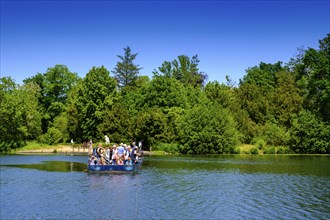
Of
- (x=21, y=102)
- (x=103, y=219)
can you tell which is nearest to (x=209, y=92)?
(x=21, y=102)

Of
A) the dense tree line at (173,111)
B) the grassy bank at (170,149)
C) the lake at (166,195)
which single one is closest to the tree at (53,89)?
the dense tree line at (173,111)

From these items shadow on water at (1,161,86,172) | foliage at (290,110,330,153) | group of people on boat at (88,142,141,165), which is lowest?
shadow on water at (1,161,86,172)

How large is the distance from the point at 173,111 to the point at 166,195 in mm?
54377

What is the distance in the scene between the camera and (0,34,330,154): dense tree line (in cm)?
7238

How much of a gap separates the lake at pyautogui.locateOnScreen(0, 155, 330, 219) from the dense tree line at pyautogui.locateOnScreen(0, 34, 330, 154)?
33714mm

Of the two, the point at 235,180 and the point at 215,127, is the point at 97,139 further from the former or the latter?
the point at 235,180

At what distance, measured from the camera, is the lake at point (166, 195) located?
2116 centimetres

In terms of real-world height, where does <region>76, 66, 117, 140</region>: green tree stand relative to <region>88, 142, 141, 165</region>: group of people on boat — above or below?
above

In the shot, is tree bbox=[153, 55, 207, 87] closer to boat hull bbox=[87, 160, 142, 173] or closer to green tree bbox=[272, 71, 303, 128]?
green tree bbox=[272, 71, 303, 128]

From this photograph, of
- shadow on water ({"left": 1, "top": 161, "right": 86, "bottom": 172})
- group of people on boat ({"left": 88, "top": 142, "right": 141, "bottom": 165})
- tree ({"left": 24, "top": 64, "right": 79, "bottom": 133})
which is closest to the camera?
group of people on boat ({"left": 88, "top": 142, "right": 141, "bottom": 165})

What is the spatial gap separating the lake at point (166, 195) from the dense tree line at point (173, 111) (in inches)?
1327

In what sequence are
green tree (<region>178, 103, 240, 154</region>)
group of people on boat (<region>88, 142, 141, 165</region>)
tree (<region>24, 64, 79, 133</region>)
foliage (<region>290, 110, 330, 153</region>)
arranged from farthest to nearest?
1. tree (<region>24, 64, 79, 133</region>)
2. green tree (<region>178, 103, 240, 154</region>)
3. foliage (<region>290, 110, 330, 153</region>)
4. group of people on boat (<region>88, 142, 141, 165</region>)

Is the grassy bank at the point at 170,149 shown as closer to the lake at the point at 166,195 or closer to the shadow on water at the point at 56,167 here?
the shadow on water at the point at 56,167

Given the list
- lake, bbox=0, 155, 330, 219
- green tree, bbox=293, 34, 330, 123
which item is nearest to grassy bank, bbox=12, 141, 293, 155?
green tree, bbox=293, 34, 330, 123
